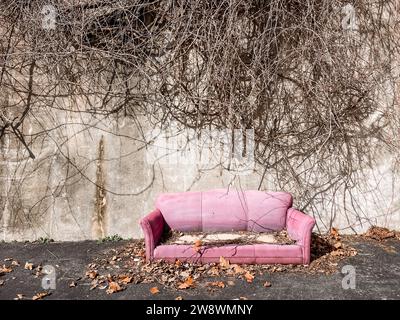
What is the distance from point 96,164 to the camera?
6.45m

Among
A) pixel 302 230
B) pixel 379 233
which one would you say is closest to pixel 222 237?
pixel 302 230

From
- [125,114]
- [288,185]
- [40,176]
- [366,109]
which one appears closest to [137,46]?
[125,114]

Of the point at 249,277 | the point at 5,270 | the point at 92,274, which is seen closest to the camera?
the point at 249,277

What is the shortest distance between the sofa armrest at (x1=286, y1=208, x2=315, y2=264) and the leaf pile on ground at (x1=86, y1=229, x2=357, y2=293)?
0.21m

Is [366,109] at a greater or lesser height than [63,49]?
lesser

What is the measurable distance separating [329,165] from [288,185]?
2.33 feet

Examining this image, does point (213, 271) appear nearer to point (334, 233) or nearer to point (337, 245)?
point (337, 245)

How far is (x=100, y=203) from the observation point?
6.48 meters

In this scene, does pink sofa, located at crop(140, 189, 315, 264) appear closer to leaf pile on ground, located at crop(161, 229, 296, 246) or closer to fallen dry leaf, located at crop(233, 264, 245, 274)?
leaf pile on ground, located at crop(161, 229, 296, 246)

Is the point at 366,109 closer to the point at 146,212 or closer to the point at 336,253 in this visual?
the point at 336,253

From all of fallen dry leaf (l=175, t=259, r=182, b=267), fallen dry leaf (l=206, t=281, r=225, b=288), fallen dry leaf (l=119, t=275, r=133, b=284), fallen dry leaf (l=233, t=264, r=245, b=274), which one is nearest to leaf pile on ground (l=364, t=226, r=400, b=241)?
fallen dry leaf (l=233, t=264, r=245, b=274)

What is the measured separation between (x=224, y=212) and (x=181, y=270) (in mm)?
1265

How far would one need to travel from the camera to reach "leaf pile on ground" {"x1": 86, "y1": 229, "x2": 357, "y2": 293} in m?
4.67
